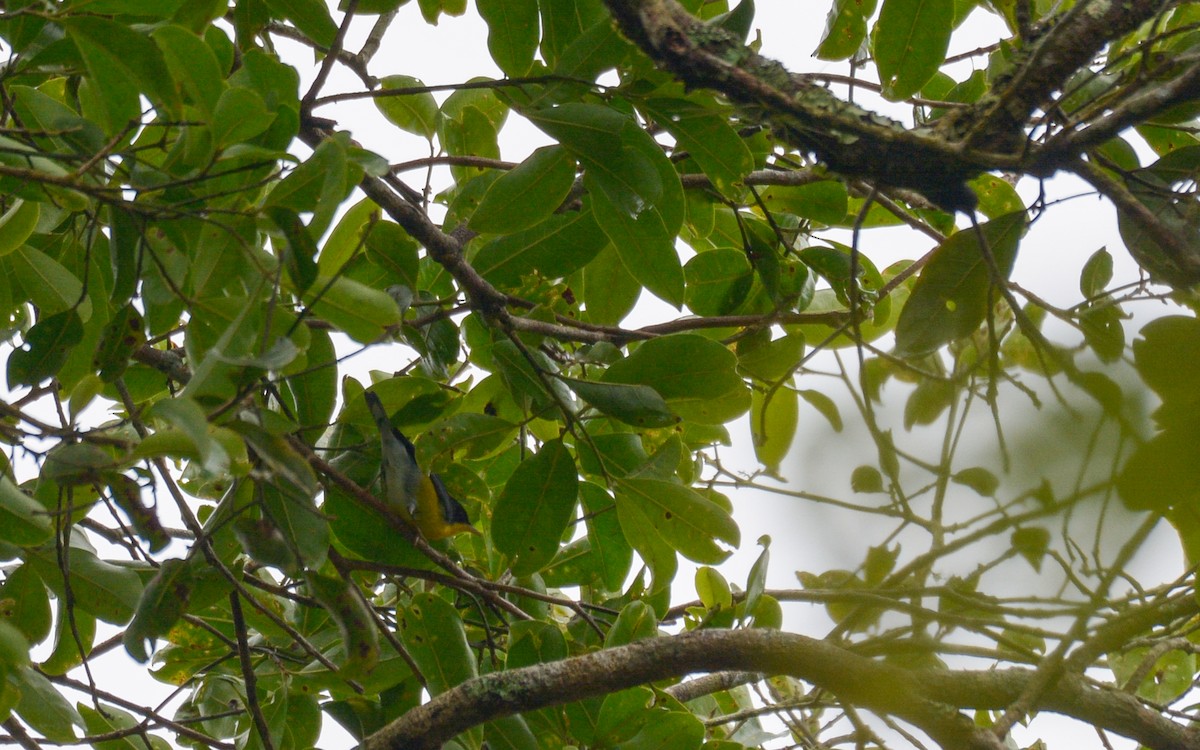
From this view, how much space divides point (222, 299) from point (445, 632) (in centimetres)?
63

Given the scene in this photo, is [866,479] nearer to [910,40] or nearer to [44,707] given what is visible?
[910,40]

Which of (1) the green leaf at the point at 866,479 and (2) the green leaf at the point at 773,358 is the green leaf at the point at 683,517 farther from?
(1) the green leaf at the point at 866,479

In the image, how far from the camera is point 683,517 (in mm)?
1379

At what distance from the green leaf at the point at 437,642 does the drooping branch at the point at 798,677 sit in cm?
25

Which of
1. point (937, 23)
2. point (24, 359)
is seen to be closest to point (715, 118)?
point (937, 23)

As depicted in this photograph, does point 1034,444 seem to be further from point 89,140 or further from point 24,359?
point 24,359

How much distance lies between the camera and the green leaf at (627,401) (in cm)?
126

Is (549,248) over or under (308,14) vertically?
under

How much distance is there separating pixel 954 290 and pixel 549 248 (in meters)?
0.67

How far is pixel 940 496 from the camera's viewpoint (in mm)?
619

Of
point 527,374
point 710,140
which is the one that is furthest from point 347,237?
point 710,140

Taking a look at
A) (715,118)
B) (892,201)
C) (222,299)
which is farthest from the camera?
(892,201)

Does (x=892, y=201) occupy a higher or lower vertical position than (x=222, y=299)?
higher

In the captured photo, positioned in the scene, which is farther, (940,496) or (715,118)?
(715,118)
